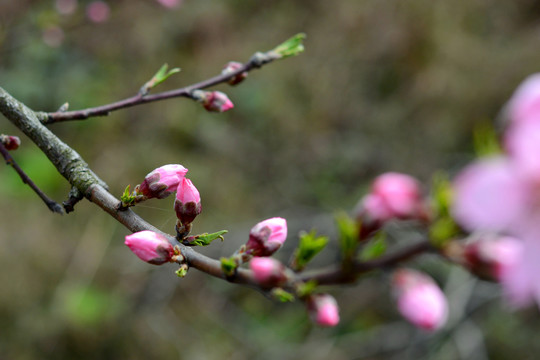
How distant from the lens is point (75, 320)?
206 centimetres

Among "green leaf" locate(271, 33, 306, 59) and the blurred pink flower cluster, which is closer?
the blurred pink flower cluster

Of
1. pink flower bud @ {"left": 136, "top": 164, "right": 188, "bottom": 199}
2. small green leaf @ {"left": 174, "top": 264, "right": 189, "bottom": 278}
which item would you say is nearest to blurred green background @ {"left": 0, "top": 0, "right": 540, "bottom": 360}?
pink flower bud @ {"left": 136, "top": 164, "right": 188, "bottom": 199}

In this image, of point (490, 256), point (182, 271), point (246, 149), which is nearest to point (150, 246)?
point (182, 271)

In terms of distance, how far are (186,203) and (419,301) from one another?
519mm

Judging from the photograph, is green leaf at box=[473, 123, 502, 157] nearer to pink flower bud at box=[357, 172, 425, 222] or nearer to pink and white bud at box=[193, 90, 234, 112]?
pink flower bud at box=[357, 172, 425, 222]

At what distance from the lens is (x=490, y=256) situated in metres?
0.67

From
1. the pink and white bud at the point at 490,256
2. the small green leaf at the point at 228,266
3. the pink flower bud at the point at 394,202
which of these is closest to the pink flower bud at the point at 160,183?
the small green leaf at the point at 228,266

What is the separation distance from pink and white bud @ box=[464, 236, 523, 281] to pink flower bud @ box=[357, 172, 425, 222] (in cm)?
10

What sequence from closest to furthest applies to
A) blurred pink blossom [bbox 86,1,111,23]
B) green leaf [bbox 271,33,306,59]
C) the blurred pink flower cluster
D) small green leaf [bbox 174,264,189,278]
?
1. the blurred pink flower cluster
2. small green leaf [bbox 174,264,189,278]
3. green leaf [bbox 271,33,306,59]
4. blurred pink blossom [bbox 86,1,111,23]

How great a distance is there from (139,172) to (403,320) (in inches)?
67.0

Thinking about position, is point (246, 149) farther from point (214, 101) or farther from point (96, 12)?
point (214, 101)

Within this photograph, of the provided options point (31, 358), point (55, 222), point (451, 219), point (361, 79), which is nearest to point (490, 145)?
point (451, 219)

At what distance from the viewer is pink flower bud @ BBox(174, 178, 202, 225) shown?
1.93 ft

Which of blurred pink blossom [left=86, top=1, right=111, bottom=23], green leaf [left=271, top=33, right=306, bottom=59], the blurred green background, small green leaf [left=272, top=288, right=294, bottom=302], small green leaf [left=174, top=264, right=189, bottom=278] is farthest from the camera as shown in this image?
the blurred green background
